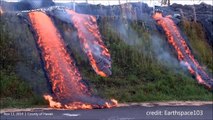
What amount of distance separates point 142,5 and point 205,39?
374 cm

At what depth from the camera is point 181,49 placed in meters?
20.5

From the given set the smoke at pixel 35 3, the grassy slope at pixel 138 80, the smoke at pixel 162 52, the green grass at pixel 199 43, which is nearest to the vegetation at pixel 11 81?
the smoke at pixel 35 3

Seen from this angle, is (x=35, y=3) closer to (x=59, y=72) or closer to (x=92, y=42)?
(x=92, y=42)

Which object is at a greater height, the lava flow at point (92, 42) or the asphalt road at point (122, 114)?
the lava flow at point (92, 42)

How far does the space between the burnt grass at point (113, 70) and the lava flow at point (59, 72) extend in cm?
38

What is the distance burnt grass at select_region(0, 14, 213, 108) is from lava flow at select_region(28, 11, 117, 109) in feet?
1.25

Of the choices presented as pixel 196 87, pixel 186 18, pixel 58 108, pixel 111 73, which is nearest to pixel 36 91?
pixel 58 108

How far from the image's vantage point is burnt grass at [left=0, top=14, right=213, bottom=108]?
1595 centimetres

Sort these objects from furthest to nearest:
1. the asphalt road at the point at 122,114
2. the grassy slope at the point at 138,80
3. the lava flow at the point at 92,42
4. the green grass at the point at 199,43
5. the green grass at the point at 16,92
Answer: the green grass at the point at 199,43
the lava flow at the point at 92,42
the grassy slope at the point at 138,80
the green grass at the point at 16,92
the asphalt road at the point at 122,114

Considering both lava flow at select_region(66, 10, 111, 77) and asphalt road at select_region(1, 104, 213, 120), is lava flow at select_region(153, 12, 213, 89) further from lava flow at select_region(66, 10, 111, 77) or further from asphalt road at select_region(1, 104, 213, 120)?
asphalt road at select_region(1, 104, 213, 120)

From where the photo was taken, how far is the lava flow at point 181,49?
19297 mm

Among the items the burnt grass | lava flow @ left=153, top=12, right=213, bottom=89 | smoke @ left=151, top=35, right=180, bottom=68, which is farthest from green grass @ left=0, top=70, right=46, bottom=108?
lava flow @ left=153, top=12, right=213, bottom=89

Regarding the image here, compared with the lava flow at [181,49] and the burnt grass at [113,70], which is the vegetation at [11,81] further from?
the lava flow at [181,49]

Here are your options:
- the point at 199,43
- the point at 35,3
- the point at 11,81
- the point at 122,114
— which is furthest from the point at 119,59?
the point at 122,114
